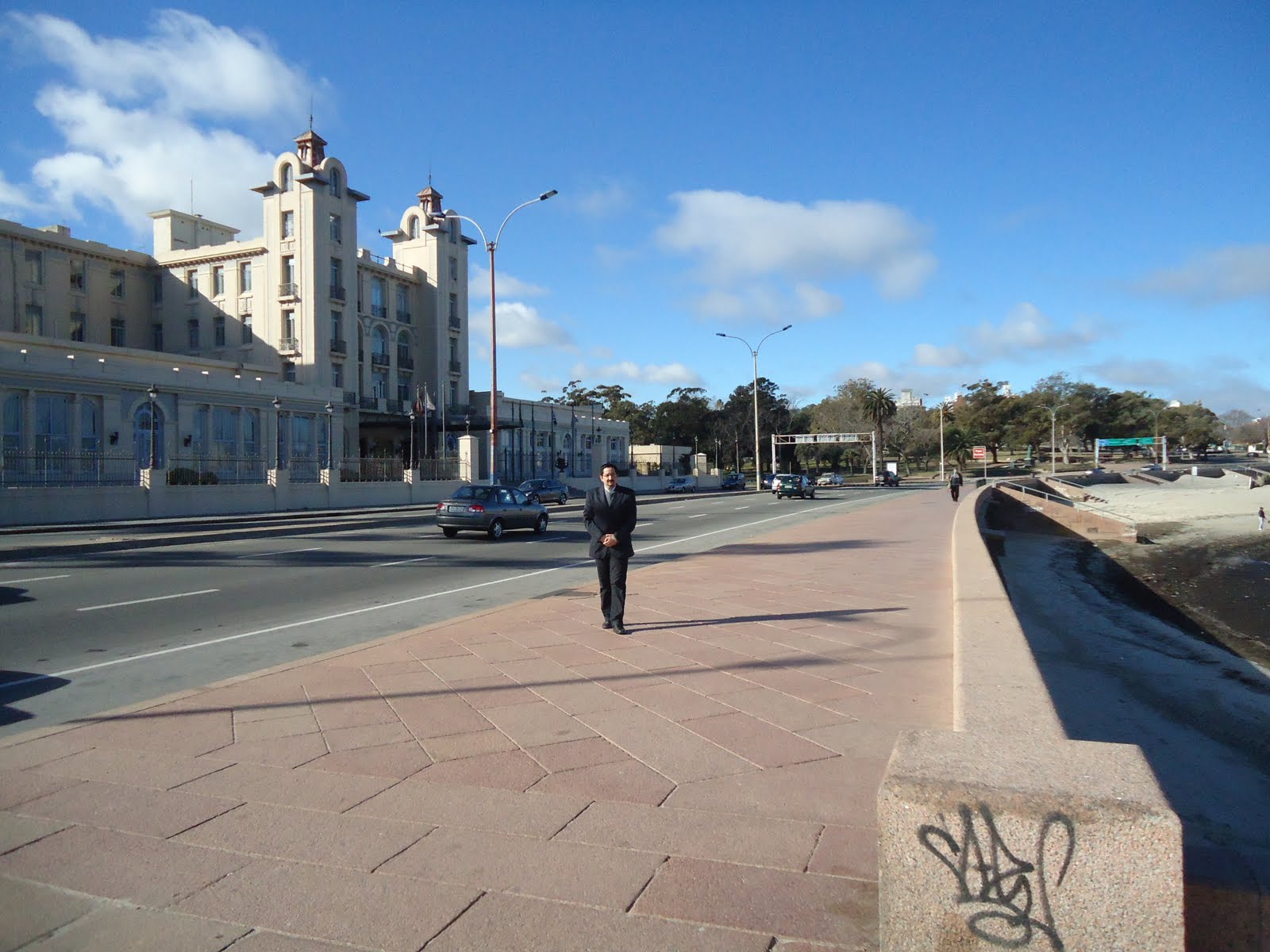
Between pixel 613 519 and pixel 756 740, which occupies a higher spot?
pixel 613 519

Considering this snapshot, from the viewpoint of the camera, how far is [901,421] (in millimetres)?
108375

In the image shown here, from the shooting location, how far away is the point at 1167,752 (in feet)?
23.0

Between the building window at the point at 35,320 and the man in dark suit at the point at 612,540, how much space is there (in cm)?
5292

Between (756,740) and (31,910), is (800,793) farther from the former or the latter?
(31,910)

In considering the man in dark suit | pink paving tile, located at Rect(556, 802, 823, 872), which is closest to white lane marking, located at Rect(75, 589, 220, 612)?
the man in dark suit

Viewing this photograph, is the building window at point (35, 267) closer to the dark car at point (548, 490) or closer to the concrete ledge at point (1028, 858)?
the dark car at point (548, 490)

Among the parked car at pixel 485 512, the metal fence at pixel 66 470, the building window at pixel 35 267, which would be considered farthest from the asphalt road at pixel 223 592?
the building window at pixel 35 267

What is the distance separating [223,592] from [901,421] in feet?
341

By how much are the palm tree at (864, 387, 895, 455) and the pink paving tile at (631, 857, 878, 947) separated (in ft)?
317

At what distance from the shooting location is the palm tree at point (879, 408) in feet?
316

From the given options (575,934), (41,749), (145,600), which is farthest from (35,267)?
(575,934)

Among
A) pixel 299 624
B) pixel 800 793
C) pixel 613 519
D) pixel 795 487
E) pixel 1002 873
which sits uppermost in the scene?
pixel 613 519

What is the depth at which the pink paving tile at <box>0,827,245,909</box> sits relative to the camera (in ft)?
11.3

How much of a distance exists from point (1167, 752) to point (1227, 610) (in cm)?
1506
